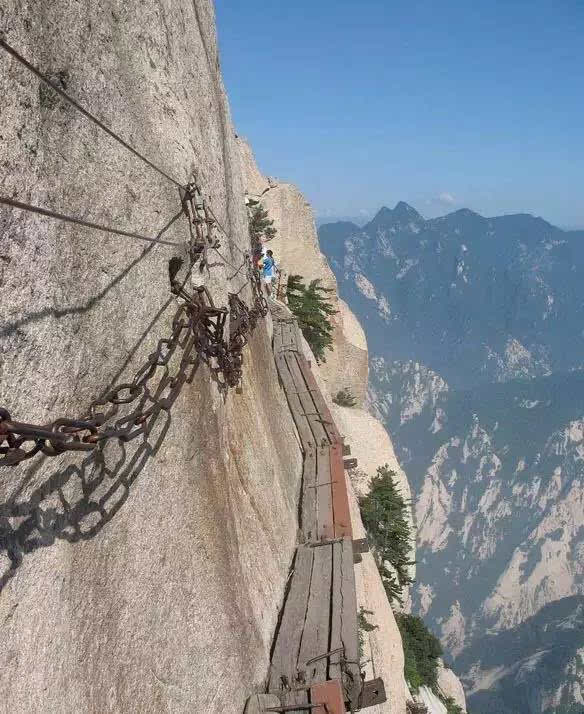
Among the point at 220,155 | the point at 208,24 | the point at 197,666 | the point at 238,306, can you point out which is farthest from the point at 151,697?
the point at 208,24

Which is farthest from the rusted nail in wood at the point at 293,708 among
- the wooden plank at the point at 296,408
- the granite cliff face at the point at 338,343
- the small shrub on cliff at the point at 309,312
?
the small shrub on cliff at the point at 309,312

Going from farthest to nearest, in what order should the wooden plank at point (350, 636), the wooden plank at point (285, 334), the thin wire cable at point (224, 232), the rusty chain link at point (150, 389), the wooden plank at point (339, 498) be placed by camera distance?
1. the wooden plank at point (285, 334)
2. the wooden plank at point (339, 498)
3. the thin wire cable at point (224, 232)
4. the wooden plank at point (350, 636)
5. the rusty chain link at point (150, 389)

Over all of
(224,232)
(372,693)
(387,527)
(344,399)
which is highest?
(224,232)

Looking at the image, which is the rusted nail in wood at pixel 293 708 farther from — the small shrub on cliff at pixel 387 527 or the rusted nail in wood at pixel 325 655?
the small shrub on cliff at pixel 387 527

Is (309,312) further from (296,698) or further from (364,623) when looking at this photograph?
(296,698)

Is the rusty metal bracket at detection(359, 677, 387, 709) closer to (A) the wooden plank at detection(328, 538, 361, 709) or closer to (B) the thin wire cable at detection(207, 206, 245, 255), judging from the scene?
(A) the wooden plank at detection(328, 538, 361, 709)

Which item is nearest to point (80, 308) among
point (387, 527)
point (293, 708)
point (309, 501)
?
point (293, 708)
